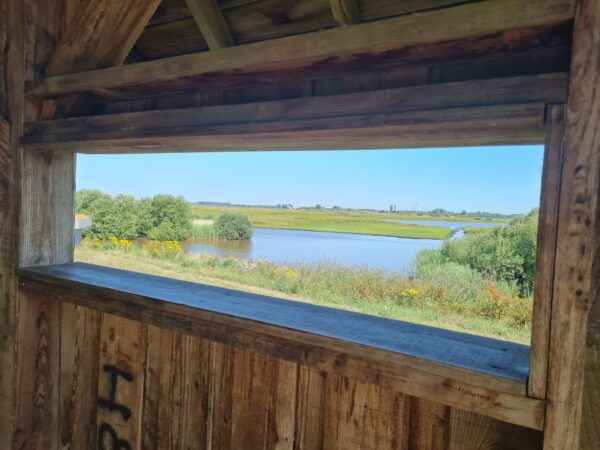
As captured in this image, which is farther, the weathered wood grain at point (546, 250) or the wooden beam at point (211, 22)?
the wooden beam at point (211, 22)

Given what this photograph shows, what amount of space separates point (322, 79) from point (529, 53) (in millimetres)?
429

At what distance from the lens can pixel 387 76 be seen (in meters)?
0.86

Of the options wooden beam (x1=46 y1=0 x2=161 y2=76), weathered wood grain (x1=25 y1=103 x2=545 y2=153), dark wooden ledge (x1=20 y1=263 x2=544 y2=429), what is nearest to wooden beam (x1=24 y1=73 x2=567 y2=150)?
weathered wood grain (x1=25 y1=103 x2=545 y2=153)

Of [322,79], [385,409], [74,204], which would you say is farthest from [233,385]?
[74,204]

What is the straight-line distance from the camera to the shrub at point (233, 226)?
126 cm

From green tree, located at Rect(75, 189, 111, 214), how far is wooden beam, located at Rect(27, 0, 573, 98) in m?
0.66

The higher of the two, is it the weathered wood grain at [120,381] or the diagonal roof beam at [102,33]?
the diagonal roof beam at [102,33]

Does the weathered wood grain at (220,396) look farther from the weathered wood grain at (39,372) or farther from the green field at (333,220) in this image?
the weathered wood grain at (39,372)

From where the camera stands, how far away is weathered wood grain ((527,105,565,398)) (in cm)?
60

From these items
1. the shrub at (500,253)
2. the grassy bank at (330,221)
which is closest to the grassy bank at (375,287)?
the shrub at (500,253)

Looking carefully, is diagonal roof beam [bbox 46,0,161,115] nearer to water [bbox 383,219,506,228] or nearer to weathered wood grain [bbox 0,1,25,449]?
weathered wood grain [bbox 0,1,25,449]

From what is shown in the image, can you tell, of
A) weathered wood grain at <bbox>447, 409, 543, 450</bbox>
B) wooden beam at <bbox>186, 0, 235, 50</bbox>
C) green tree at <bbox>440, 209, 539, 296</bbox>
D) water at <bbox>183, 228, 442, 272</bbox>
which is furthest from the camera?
water at <bbox>183, 228, 442, 272</bbox>

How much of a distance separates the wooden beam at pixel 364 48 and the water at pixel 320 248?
18.8 inches

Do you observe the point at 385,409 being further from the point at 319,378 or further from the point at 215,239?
the point at 215,239
